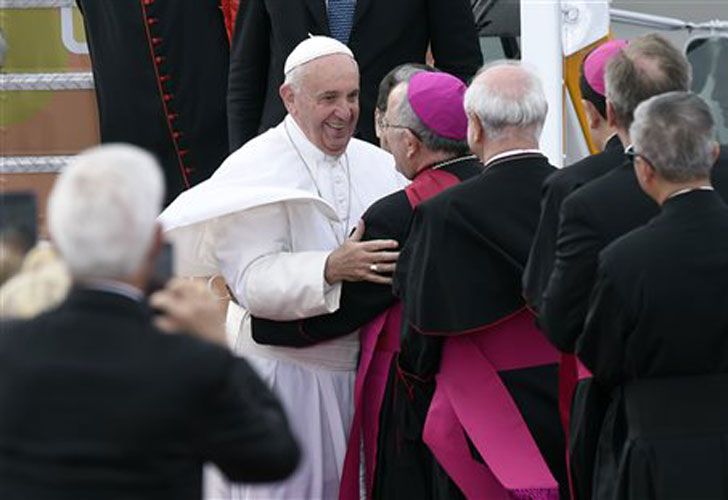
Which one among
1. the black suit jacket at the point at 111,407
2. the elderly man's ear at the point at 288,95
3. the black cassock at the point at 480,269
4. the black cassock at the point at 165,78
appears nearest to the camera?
the black suit jacket at the point at 111,407

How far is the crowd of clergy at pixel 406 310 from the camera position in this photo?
11.3 feet

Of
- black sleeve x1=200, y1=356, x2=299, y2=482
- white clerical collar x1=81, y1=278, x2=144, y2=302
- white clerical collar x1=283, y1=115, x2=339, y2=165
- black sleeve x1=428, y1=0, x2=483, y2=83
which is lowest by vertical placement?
white clerical collar x1=283, y1=115, x2=339, y2=165

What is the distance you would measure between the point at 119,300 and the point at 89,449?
0.27 m

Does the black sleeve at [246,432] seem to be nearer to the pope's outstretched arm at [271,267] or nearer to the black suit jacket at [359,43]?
the pope's outstretched arm at [271,267]

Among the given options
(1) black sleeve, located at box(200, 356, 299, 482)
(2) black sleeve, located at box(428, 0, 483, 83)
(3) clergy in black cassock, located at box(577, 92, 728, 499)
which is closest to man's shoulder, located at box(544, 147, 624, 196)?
(3) clergy in black cassock, located at box(577, 92, 728, 499)

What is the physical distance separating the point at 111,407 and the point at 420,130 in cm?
252

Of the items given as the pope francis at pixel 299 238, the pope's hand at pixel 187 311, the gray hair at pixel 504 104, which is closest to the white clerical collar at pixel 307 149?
the pope francis at pixel 299 238

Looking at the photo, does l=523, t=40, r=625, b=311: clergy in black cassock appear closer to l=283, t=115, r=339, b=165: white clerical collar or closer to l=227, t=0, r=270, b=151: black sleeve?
l=283, t=115, r=339, b=165: white clerical collar

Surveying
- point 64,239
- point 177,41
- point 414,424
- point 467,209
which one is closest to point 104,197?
point 64,239

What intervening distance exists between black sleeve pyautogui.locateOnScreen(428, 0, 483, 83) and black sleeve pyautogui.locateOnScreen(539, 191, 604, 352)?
205 centimetres

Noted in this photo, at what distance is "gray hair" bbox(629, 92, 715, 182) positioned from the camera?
4832 mm

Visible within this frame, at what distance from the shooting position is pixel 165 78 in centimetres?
769

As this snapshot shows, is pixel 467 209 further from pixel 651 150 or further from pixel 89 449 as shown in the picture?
pixel 89 449

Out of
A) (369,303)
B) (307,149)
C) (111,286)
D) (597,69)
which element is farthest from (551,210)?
(111,286)
